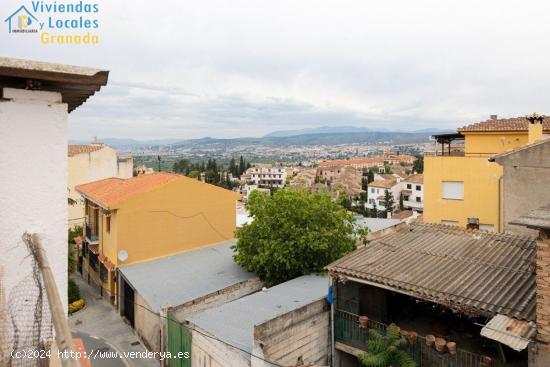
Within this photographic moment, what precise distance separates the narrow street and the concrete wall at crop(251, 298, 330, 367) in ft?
18.5

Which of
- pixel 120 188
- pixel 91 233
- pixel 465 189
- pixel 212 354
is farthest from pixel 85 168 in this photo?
pixel 465 189

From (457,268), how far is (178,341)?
796 centimetres

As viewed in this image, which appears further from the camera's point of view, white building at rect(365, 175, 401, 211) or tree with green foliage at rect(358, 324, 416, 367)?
white building at rect(365, 175, 401, 211)

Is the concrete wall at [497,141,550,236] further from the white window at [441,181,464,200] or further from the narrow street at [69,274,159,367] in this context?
the narrow street at [69,274,159,367]

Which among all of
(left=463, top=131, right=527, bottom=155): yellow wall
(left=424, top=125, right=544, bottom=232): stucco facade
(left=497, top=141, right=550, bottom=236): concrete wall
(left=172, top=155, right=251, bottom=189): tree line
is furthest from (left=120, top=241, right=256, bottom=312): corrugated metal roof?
(left=172, top=155, right=251, bottom=189): tree line

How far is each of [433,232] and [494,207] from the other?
8634mm

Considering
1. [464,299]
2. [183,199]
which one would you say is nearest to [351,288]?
[464,299]

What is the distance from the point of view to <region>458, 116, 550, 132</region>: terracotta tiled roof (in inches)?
789

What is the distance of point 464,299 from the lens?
8.37m

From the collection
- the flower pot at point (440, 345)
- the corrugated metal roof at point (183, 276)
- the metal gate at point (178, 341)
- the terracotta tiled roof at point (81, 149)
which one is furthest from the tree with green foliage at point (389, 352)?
the terracotta tiled roof at point (81, 149)

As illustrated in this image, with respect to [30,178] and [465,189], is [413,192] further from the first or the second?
[30,178]

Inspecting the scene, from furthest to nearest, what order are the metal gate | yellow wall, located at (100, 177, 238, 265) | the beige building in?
the beige building < yellow wall, located at (100, 177, 238, 265) < the metal gate

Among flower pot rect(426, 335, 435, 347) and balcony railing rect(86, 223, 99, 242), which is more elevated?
balcony railing rect(86, 223, 99, 242)

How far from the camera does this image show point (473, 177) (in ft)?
64.4
